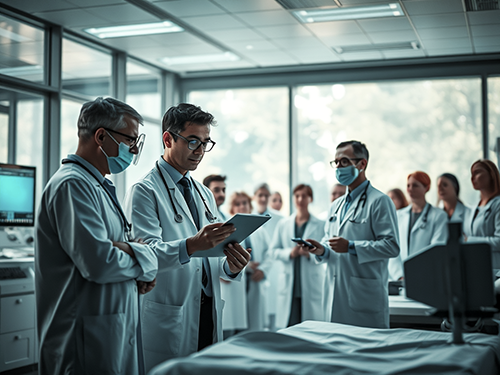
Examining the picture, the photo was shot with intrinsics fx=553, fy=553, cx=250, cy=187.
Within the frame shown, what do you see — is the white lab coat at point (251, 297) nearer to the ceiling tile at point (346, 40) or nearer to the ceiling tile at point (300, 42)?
the ceiling tile at point (300, 42)

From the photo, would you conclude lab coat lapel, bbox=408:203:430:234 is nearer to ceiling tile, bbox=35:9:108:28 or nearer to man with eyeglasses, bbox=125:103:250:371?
man with eyeglasses, bbox=125:103:250:371

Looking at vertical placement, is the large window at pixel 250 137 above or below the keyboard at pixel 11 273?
above

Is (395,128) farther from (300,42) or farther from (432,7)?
(432,7)

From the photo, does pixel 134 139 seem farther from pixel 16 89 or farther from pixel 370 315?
pixel 16 89

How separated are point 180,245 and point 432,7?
12.1 ft

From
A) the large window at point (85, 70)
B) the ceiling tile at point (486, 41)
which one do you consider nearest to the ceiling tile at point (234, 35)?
the large window at point (85, 70)

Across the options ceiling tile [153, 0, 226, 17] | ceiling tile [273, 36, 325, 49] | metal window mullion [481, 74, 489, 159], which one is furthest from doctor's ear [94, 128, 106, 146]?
metal window mullion [481, 74, 489, 159]

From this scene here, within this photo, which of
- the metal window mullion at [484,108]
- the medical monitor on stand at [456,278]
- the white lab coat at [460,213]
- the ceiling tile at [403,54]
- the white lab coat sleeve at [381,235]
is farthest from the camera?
the metal window mullion at [484,108]

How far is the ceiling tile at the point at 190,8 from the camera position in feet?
16.0

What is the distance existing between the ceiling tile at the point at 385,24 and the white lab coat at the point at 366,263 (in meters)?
2.25

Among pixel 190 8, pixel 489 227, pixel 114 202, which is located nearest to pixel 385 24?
pixel 190 8

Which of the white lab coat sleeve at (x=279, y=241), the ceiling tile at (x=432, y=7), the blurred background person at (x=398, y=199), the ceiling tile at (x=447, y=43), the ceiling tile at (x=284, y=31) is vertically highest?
the ceiling tile at (x=447, y=43)

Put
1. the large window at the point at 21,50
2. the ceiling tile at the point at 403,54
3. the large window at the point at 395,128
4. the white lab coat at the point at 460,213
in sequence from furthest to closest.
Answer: the large window at the point at 395,128
the ceiling tile at the point at 403,54
the white lab coat at the point at 460,213
the large window at the point at 21,50

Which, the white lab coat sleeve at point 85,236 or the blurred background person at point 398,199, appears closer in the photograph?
the white lab coat sleeve at point 85,236
